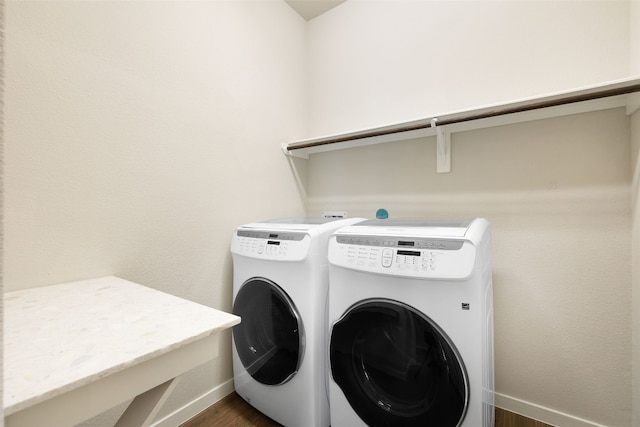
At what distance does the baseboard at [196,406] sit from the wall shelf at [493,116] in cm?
152

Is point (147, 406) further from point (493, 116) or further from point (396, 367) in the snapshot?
point (493, 116)

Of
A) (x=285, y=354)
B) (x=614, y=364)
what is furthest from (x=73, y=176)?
(x=614, y=364)

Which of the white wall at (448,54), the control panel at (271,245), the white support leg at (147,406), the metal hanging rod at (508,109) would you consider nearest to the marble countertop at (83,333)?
the white support leg at (147,406)

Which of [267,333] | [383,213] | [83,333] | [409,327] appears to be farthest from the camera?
[383,213]

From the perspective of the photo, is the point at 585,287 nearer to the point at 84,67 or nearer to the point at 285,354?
the point at 285,354

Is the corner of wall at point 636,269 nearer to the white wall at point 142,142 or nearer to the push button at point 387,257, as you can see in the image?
the push button at point 387,257

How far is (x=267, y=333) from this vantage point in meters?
1.33

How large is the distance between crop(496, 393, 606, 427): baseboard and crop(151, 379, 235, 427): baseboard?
146 cm

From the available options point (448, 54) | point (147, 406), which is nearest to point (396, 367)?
point (147, 406)

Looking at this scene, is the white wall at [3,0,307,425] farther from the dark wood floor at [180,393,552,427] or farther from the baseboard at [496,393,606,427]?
the baseboard at [496,393,606,427]

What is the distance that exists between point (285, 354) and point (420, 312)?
0.66 meters

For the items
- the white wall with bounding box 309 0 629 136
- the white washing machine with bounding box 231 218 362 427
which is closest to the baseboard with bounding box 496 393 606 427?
the white washing machine with bounding box 231 218 362 427

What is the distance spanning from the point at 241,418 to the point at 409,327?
102cm

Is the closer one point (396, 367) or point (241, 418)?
point (396, 367)
